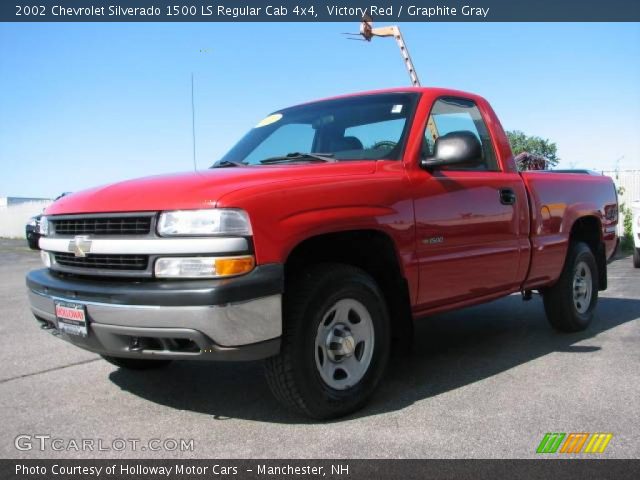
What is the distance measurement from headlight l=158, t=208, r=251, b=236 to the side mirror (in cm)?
147

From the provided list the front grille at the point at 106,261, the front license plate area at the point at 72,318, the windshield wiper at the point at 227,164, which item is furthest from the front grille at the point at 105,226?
the windshield wiper at the point at 227,164

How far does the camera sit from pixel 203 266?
2.85 meters

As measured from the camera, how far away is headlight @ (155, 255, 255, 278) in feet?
9.32

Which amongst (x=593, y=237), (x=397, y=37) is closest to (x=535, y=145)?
(x=397, y=37)

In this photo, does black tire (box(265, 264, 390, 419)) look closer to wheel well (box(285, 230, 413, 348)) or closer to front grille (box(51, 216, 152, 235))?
wheel well (box(285, 230, 413, 348))

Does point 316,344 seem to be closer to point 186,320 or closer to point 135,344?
point 186,320

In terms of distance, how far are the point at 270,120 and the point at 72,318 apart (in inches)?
91.4

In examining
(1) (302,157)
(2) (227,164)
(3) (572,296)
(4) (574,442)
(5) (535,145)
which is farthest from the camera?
(5) (535,145)

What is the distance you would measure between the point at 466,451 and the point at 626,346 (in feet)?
9.10

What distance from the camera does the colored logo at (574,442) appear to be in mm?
2889

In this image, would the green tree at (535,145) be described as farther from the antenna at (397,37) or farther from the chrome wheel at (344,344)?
the chrome wheel at (344,344)

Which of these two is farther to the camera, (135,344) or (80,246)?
(80,246)

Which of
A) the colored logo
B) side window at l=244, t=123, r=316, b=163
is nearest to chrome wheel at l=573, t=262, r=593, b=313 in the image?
the colored logo

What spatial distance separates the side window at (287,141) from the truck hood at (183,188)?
74cm
